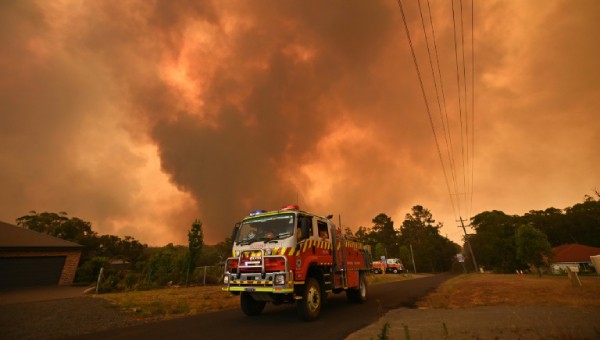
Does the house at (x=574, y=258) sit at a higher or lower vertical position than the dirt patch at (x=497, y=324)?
higher

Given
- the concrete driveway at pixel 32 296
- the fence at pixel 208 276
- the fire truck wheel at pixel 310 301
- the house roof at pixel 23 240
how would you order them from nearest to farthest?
the fire truck wheel at pixel 310 301
the concrete driveway at pixel 32 296
the house roof at pixel 23 240
the fence at pixel 208 276

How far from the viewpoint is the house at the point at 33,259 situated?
794 inches

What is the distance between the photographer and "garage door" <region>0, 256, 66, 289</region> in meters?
19.9

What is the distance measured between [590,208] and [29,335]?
10032 cm

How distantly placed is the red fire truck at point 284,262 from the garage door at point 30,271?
74.5ft

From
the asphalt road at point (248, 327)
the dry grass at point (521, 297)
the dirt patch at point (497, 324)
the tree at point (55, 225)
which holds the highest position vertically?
the tree at point (55, 225)

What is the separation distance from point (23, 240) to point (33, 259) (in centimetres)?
215

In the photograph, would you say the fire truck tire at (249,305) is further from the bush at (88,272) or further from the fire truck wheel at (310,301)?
the bush at (88,272)

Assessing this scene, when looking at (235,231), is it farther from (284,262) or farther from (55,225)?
(55,225)

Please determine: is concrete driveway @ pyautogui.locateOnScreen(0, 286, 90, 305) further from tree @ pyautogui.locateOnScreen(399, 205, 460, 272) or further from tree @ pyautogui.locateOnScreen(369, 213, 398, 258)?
tree @ pyautogui.locateOnScreen(369, 213, 398, 258)

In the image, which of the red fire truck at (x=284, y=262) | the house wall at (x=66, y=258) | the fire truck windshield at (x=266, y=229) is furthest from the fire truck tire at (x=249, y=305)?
the house wall at (x=66, y=258)

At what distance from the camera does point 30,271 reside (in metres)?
21.1

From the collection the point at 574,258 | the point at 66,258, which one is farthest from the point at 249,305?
the point at 574,258

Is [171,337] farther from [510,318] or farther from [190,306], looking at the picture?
[510,318]
